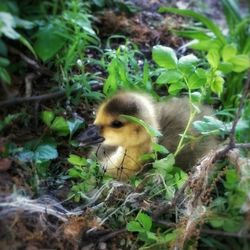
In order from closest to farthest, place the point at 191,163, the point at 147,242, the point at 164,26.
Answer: the point at 147,242 < the point at 191,163 < the point at 164,26

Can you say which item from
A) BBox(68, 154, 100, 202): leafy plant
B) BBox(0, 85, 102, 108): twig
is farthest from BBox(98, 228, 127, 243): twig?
BBox(0, 85, 102, 108): twig

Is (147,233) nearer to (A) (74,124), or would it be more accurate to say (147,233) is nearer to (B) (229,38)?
(A) (74,124)

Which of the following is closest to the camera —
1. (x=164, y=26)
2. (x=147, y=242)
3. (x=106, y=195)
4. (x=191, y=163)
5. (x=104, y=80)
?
(x=147, y=242)

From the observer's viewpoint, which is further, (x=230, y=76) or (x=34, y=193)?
(x=230, y=76)

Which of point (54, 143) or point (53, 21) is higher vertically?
point (53, 21)

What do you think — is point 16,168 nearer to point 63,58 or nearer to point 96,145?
point 96,145

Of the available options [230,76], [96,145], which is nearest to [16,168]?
[96,145]

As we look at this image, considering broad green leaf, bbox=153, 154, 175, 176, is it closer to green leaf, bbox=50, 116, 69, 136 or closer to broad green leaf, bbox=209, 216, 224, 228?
broad green leaf, bbox=209, 216, 224, 228

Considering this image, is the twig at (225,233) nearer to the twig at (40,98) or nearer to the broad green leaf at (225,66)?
the broad green leaf at (225,66)
